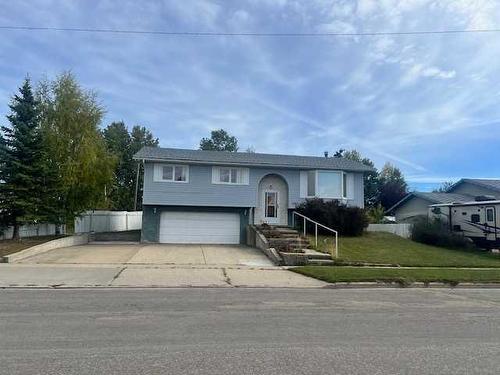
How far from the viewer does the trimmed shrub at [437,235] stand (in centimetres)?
2767

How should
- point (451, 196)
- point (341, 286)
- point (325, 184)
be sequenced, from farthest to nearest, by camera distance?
1. point (451, 196)
2. point (325, 184)
3. point (341, 286)

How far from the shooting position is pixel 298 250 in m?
21.0

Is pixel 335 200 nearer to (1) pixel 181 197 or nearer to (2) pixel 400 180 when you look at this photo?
(1) pixel 181 197

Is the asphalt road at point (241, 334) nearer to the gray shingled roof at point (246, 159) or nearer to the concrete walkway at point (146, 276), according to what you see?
the concrete walkway at point (146, 276)

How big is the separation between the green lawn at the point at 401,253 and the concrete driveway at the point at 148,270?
4.18 metres

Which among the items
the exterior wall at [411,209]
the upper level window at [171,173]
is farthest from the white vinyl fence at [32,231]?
the exterior wall at [411,209]

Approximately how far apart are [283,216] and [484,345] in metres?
24.2

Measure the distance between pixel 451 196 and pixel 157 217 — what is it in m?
23.7

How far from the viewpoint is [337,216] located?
90.5ft

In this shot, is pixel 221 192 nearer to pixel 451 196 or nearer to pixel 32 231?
pixel 32 231

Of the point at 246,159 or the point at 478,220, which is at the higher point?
the point at 246,159

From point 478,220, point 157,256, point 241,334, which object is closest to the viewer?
point 241,334

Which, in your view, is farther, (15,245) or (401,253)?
(401,253)

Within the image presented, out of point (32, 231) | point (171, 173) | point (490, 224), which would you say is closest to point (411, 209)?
point (490, 224)
